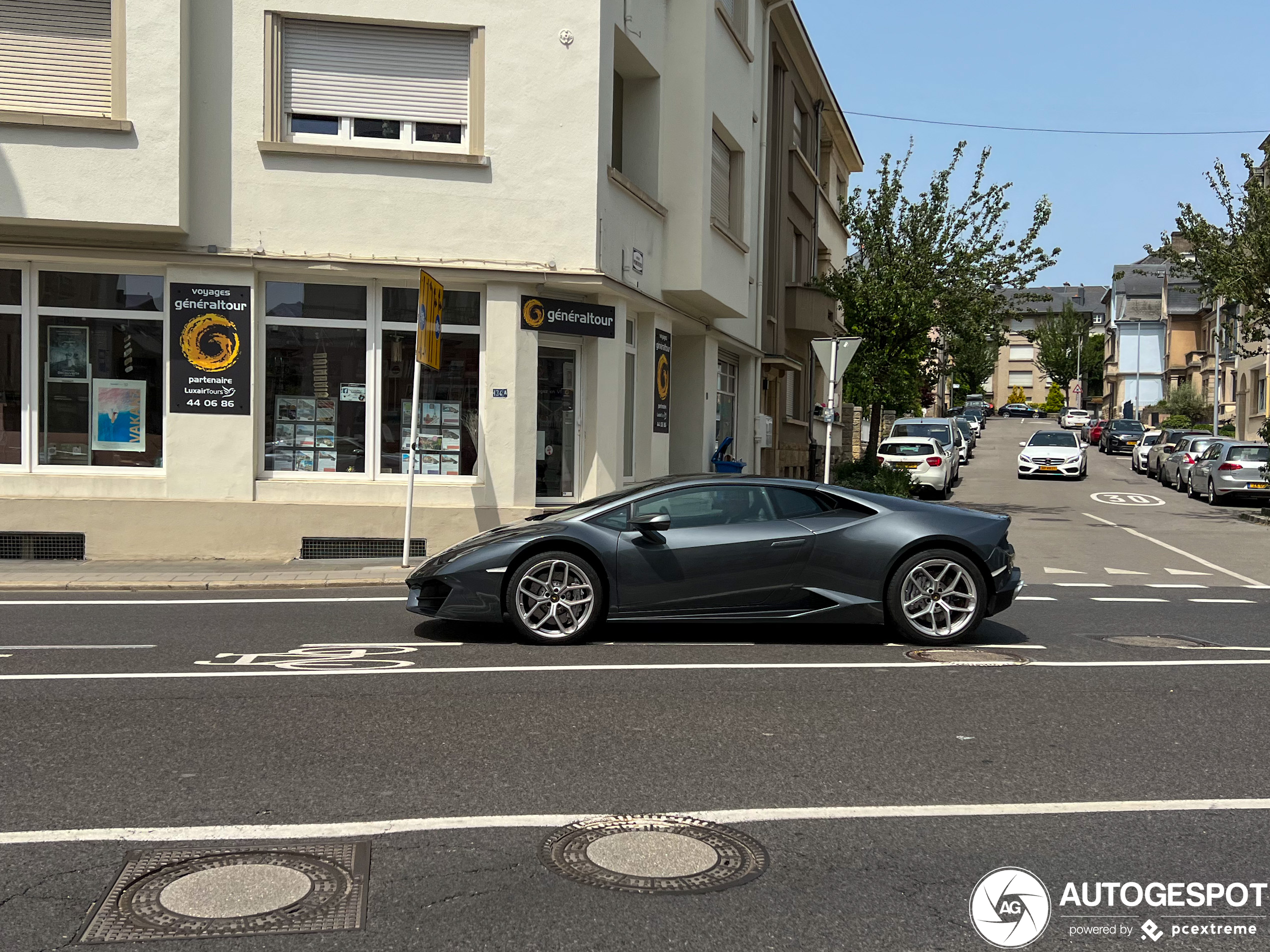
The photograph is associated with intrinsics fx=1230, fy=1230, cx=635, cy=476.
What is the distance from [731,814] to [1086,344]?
126 m

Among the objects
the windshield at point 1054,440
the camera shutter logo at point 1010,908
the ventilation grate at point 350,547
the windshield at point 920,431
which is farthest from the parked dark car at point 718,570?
the windshield at point 1054,440

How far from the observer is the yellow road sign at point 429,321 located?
13.3 metres

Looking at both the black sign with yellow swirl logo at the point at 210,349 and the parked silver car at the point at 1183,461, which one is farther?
the parked silver car at the point at 1183,461

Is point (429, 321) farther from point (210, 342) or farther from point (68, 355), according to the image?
point (68, 355)

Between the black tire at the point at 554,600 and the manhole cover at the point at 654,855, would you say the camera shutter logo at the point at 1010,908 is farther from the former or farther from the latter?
the black tire at the point at 554,600

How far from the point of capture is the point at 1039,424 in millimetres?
93000

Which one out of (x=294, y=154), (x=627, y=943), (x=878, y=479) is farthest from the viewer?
(x=878, y=479)

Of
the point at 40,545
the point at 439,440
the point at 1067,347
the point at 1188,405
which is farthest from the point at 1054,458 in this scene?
the point at 1067,347

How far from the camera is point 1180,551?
62.7 feet

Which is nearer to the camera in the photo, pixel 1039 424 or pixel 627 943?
pixel 627 943

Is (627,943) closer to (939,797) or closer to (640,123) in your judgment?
(939,797)

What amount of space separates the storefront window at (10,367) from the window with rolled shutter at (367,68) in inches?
155

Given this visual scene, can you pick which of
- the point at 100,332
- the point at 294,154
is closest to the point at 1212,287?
the point at 294,154

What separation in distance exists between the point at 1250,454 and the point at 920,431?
39.2ft
